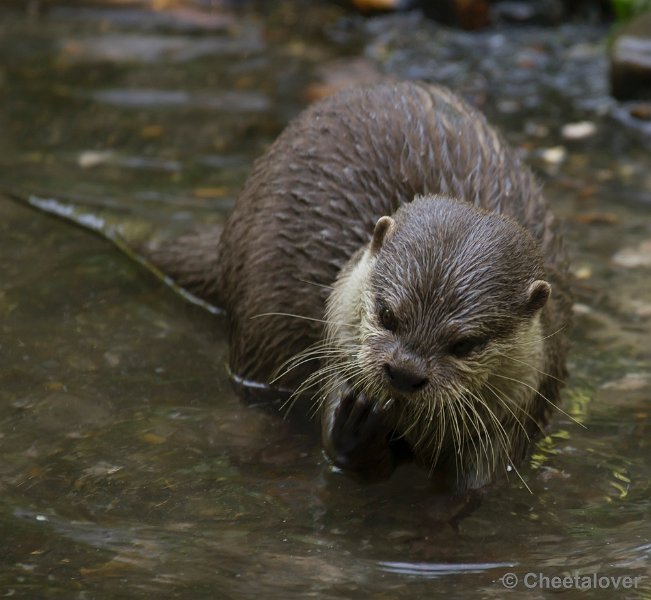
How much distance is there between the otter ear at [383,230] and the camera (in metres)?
3.09

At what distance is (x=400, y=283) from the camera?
116 inches

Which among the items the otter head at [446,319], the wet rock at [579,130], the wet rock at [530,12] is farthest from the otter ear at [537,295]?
the wet rock at [530,12]

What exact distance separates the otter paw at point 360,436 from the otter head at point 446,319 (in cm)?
5

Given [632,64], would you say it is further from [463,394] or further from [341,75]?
[463,394]

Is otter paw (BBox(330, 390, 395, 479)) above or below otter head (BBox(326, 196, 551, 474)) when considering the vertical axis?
below

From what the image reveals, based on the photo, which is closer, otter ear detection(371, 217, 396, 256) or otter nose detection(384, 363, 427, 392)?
otter nose detection(384, 363, 427, 392)

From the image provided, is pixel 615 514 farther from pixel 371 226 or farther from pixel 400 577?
pixel 371 226

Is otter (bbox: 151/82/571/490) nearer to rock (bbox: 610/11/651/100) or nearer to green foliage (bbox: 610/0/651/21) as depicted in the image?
rock (bbox: 610/11/651/100)

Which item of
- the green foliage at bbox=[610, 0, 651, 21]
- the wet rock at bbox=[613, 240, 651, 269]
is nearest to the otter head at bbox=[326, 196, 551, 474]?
the wet rock at bbox=[613, 240, 651, 269]

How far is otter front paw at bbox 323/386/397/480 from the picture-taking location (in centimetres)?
327

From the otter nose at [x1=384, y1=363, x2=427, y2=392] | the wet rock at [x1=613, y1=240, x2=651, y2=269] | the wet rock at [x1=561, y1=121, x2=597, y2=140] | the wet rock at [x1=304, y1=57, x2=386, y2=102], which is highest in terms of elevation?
the otter nose at [x1=384, y1=363, x2=427, y2=392]

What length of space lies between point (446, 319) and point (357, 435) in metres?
0.55

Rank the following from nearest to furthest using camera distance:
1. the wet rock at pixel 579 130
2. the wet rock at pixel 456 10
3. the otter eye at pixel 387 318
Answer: the otter eye at pixel 387 318 < the wet rock at pixel 579 130 < the wet rock at pixel 456 10

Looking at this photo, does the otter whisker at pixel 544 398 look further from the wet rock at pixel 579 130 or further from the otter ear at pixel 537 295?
the wet rock at pixel 579 130
